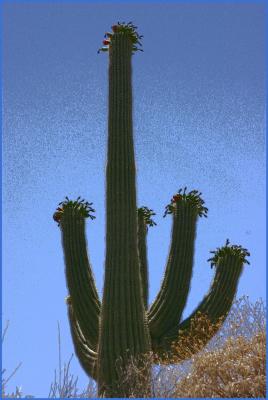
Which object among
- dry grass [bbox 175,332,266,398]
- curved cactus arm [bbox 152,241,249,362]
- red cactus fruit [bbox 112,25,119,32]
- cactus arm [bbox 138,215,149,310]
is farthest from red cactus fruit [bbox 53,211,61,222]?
dry grass [bbox 175,332,266,398]

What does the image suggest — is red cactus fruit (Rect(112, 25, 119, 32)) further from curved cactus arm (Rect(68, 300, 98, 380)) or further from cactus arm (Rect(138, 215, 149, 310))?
curved cactus arm (Rect(68, 300, 98, 380))

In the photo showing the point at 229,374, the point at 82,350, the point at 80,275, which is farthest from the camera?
the point at 80,275

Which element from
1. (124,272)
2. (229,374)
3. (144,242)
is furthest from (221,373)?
(144,242)

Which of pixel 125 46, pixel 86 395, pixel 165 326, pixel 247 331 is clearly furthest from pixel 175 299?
pixel 86 395

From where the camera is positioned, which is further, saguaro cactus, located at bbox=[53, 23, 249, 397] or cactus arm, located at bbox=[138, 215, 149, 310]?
cactus arm, located at bbox=[138, 215, 149, 310]

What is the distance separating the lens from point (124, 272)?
9.79 m

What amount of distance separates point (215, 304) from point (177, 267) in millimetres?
741

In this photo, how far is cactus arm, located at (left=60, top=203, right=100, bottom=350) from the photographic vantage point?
10.5 meters

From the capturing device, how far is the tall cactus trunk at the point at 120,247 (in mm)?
9430

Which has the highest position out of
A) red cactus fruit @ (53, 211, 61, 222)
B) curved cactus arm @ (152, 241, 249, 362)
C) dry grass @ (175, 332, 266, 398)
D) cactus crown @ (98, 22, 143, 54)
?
cactus crown @ (98, 22, 143, 54)

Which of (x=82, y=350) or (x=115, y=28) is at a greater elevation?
(x=115, y=28)

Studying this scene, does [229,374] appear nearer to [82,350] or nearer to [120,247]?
[120,247]

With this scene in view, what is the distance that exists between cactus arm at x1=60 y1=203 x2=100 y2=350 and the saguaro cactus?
14 mm

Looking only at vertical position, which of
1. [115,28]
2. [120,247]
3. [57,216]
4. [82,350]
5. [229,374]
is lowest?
[229,374]
